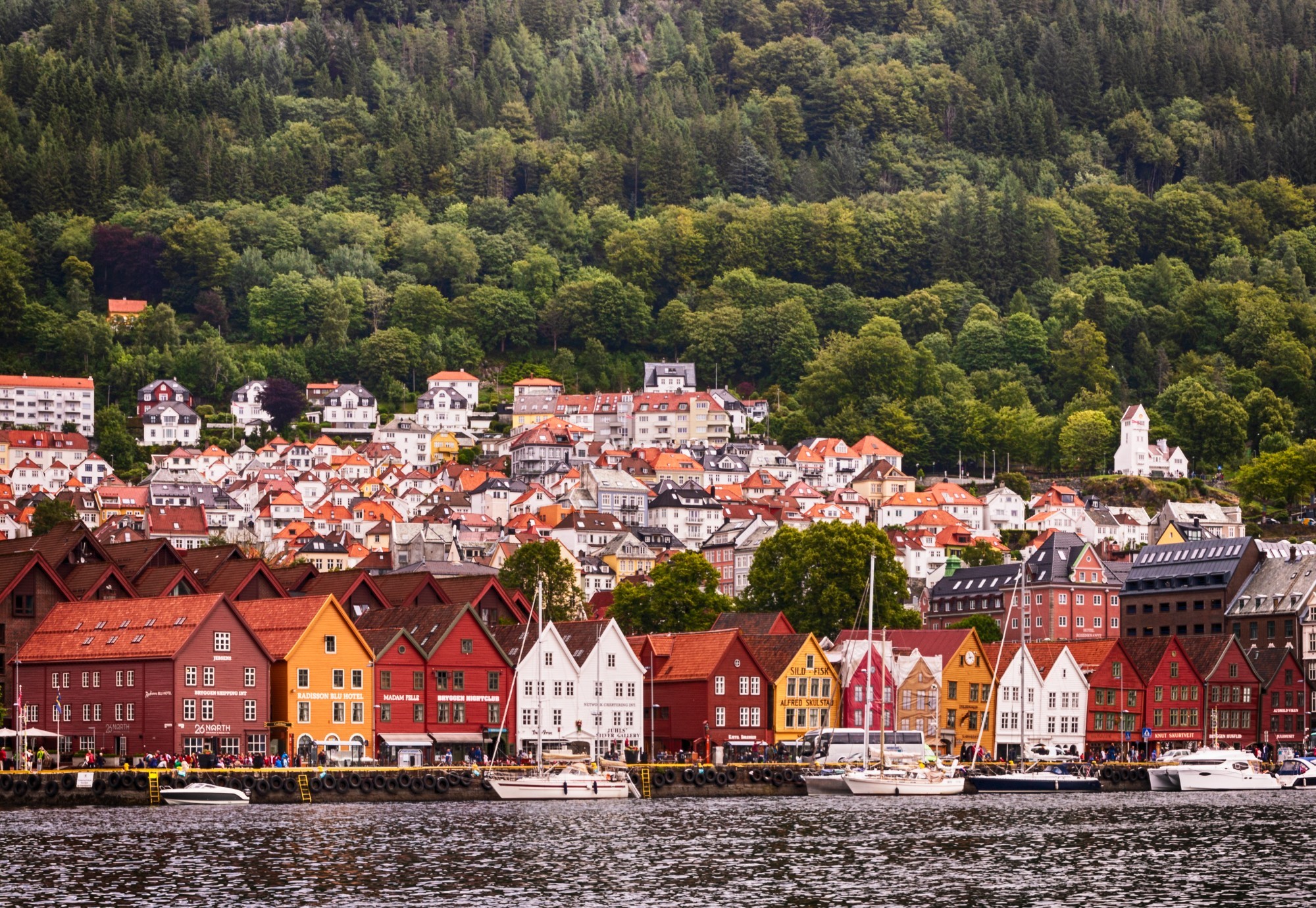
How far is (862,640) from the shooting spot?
111125 mm

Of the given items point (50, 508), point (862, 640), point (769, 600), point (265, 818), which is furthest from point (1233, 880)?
point (50, 508)

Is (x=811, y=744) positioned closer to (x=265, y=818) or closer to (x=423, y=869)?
(x=265, y=818)

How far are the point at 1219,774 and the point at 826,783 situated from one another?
61.3 feet

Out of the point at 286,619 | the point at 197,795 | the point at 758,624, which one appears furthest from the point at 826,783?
the point at 197,795

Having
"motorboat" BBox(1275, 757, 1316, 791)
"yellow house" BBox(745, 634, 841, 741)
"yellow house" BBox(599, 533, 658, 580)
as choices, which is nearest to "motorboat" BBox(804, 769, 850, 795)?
"yellow house" BBox(745, 634, 841, 741)

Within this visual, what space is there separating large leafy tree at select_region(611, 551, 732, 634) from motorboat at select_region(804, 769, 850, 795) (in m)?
28.9

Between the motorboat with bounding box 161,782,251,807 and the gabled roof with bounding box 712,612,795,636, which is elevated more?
the gabled roof with bounding box 712,612,795,636

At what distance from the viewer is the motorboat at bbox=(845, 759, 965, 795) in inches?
3654

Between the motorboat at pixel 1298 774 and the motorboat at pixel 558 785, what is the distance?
108 ft

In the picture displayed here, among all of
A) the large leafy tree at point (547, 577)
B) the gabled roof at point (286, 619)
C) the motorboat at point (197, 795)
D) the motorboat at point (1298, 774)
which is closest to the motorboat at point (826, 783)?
the gabled roof at point (286, 619)

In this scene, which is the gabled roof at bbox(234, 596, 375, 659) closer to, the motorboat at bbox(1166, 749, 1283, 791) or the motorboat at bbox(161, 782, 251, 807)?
the motorboat at bbox(161, 782, 251, 807)

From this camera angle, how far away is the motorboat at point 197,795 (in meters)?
81.9

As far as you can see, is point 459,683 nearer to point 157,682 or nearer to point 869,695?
point 157,682

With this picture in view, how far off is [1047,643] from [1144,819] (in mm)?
36326
